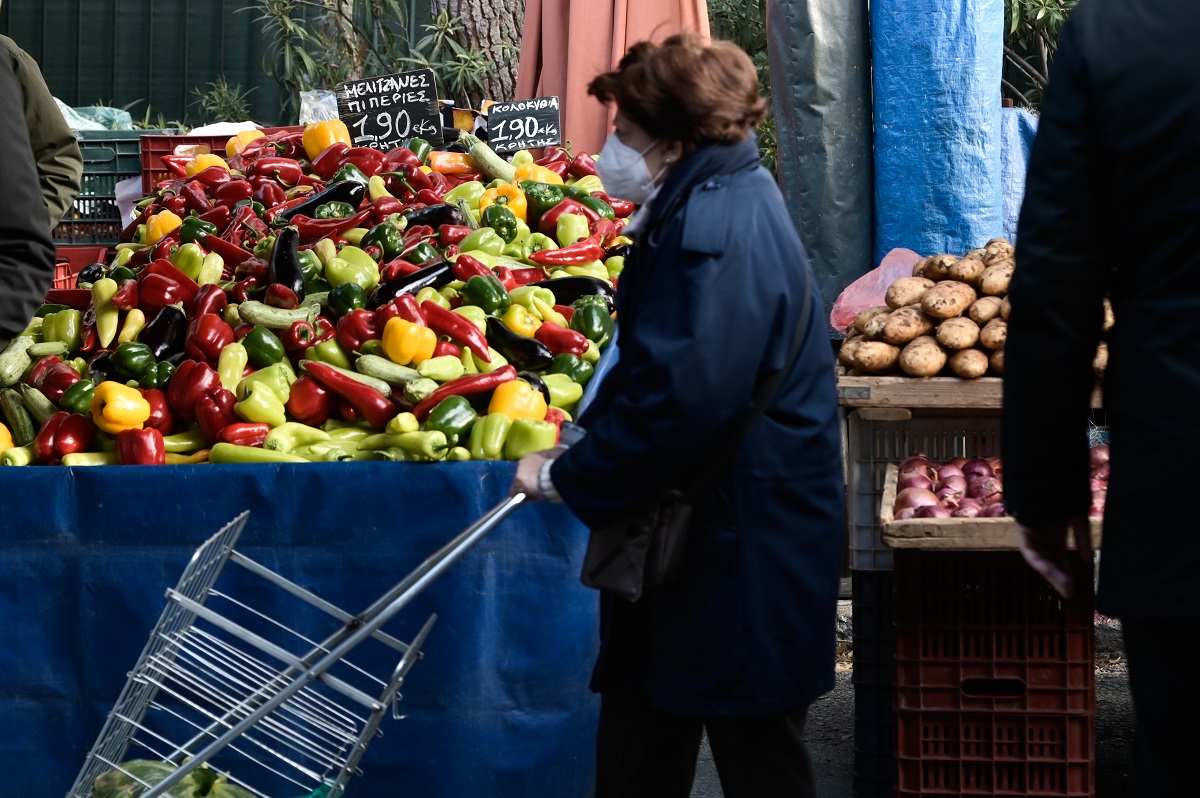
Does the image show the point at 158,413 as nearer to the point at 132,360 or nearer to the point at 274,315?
the point at 132,360

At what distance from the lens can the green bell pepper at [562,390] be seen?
4191 millimetres

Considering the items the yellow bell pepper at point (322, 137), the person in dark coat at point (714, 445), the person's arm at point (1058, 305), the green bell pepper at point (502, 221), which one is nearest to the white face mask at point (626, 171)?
the person in dark coat at point (714, 445)

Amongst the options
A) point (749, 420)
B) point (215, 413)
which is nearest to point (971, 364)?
point (749, 420)

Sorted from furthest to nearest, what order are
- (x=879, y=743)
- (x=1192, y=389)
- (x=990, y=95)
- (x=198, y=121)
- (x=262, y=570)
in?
(x=198, y=121) → (x=990, y=95) → (x=879, y=743) → (x=262, y=570) → (x=1192, y=389)

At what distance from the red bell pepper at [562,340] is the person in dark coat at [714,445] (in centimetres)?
189

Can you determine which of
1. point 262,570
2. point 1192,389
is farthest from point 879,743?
point 1192,389

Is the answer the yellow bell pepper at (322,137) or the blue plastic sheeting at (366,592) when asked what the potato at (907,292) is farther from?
the yellow bell pepper at (322,137)

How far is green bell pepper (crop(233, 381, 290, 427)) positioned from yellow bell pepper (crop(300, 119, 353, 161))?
2.34m

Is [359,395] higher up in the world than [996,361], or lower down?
lower down

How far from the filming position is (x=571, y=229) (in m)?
5.25

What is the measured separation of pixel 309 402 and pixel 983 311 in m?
2.04

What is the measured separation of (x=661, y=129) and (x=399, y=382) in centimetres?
186

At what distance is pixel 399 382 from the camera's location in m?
4.10

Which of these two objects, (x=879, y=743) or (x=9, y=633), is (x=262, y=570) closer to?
(x=9, y=633)
